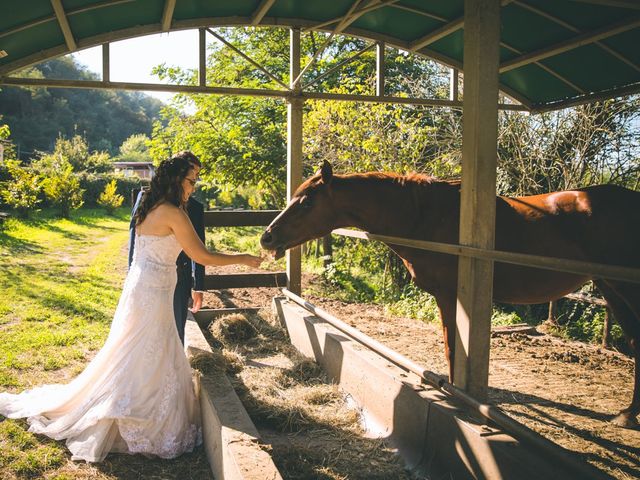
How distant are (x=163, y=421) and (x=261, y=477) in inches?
51.9

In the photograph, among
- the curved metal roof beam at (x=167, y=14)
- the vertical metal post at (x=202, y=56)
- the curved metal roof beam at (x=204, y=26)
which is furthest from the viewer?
the vertical metal post at (x=202, y=56)

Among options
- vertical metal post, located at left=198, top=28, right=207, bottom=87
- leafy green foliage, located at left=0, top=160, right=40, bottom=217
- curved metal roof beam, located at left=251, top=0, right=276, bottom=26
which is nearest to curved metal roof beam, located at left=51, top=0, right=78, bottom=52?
vertical metal post, located at left=198, top=28, right=207, bottom=87

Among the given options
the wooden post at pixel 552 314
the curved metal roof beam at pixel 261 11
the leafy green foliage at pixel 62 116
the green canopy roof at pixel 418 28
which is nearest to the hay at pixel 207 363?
the green canopy roof at pixel 418 28

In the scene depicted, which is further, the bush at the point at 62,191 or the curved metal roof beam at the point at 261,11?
the bush at the point at 62,191

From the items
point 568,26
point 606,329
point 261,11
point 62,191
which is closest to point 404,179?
point 568,26

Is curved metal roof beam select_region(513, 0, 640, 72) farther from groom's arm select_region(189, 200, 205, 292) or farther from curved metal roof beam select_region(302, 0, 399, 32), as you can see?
groom's arm select_region(189, 200, 205, 292)

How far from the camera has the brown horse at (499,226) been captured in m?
4.02

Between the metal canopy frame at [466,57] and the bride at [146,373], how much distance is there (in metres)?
1.58

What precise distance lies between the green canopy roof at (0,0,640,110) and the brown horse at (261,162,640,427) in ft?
5.67

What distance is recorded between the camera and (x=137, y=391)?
3289 millimetres

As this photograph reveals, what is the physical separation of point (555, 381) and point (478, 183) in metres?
3.04

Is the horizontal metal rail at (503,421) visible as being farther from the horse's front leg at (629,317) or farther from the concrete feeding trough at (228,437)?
the horse's front leg at (629,317)

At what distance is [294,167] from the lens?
21.0 ft

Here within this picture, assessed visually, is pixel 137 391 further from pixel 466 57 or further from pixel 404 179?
pixel 466 57
